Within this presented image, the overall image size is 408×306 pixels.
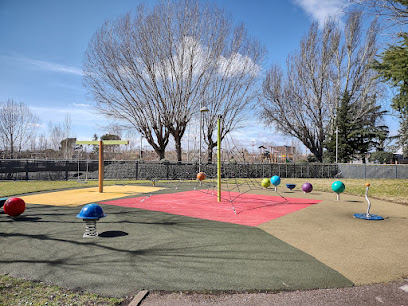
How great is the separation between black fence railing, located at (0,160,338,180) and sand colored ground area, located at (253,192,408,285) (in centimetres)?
958

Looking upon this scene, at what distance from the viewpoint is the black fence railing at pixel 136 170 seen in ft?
71.6

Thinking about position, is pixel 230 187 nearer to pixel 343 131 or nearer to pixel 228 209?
pixel 228 209

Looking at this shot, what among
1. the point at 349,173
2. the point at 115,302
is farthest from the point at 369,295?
the point at 349,173

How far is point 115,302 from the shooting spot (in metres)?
3.19

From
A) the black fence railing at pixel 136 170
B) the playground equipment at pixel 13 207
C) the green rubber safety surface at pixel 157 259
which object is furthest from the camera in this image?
the black fence railing at pixel 136 170

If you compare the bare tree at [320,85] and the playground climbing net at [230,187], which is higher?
the bare tree at [320,85]

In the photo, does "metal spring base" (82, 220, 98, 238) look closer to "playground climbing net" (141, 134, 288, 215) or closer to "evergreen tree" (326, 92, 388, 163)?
"playground climbing net" (141, 134, 288, 215)

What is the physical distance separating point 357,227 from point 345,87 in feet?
124

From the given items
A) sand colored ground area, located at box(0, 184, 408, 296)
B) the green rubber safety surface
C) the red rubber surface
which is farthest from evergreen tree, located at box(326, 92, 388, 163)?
the green rubber safety surface

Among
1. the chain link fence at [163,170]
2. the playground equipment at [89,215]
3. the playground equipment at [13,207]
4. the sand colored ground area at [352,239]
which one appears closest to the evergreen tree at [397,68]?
the sand colored ground area at [352,239]

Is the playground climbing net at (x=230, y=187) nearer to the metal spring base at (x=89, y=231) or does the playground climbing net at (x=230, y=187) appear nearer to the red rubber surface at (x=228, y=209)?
the red rubber surface at (x=228, y=209)

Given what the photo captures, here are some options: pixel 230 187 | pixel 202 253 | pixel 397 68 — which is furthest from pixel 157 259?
pixel 230 187

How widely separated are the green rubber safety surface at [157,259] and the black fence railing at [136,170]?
11.9 m

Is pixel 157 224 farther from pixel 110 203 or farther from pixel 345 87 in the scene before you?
pixel 345 87
